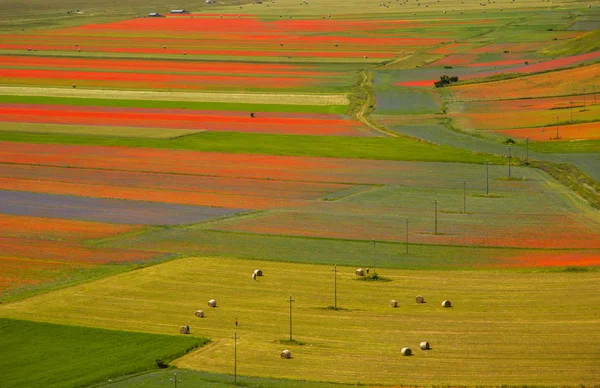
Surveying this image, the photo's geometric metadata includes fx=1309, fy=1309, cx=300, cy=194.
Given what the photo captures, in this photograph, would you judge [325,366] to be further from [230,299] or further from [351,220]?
[351,220]

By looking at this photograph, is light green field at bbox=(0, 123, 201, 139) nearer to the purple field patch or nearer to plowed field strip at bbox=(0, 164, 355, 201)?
plowed field strip at bbox=(0, 164, 355, 201)

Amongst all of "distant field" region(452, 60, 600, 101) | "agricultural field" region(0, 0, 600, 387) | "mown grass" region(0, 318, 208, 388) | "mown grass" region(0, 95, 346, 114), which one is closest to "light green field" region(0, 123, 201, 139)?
"agricultural field" region(0, 0, 600, 387)

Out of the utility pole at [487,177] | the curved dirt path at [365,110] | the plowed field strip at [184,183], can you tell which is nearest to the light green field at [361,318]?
the plowed field strip at [184,183]

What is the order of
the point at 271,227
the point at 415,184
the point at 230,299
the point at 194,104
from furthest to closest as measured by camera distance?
the point at 194,104, the point at 415,184, the point at 271,227, the point at 230,299

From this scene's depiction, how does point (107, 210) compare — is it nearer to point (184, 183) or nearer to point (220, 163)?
point (184, 183)

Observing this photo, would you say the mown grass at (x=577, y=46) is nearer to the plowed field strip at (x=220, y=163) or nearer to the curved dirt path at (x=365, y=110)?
the curved dirt path at (x=365, y=110)

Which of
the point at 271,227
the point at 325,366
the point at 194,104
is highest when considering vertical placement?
the point at 194,104

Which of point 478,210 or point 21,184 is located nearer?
point 478,210

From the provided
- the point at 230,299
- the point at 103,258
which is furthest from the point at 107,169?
the point at 230,299
